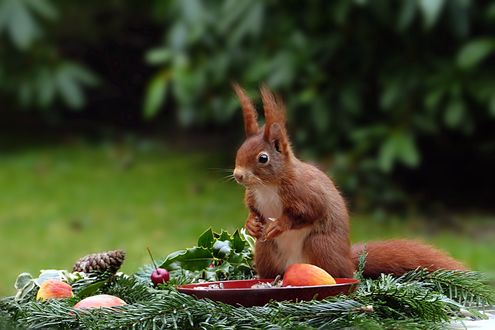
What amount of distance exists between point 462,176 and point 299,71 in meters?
1.16

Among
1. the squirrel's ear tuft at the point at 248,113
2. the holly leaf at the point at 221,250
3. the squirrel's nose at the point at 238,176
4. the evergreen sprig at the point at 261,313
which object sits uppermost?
the squirrel's ear tuft at the point at 248,113

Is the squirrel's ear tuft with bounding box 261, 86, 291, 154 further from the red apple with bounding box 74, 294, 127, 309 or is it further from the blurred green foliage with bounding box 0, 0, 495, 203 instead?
the blurred green foliage with bounding box 0, 0, 495, 203

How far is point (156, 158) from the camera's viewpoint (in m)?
5.66

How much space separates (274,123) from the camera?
153 cm

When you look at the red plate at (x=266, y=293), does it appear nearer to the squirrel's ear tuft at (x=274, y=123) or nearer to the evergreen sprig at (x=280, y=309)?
the evergreen sprig at (x=280, y=309)

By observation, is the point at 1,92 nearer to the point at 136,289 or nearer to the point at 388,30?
the point at 388,30

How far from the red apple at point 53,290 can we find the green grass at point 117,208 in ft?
6.96

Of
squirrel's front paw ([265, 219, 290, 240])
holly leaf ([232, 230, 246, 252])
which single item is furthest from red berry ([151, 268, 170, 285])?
squirrel's front paw ([265, 219, 290, 240])

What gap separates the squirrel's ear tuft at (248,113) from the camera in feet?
5.11

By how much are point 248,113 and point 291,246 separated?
23cm

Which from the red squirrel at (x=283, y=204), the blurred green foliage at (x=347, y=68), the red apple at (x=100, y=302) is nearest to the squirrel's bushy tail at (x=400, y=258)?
the red squirrel at (x=283, y=204)

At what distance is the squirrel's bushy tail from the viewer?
1698mm

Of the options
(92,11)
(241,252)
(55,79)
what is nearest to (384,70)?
(55,79)

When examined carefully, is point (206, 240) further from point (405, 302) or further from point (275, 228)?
point (405, 302)
